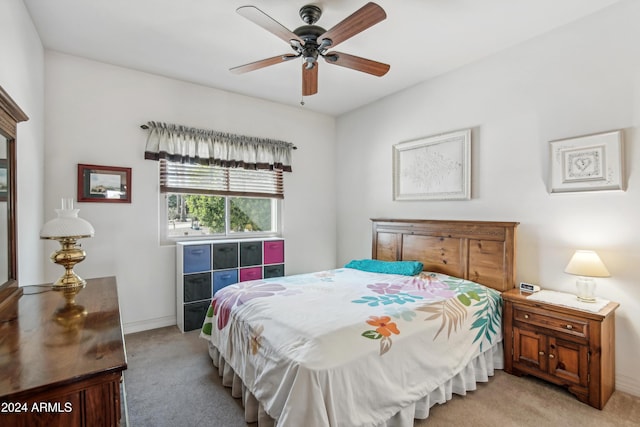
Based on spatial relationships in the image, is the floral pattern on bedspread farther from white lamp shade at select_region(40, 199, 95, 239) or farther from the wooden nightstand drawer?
white lamp shade at select_region(40, 199, 95, 239)

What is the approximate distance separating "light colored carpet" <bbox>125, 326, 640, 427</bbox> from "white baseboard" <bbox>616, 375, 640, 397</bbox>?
0.05 meters

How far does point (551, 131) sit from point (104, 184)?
14.0ft

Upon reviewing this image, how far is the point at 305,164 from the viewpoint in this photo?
15.2 feet

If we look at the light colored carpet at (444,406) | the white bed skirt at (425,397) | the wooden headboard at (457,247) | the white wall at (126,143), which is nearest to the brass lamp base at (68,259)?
the light colored carpet at (444,406)

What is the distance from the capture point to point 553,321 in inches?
90.7

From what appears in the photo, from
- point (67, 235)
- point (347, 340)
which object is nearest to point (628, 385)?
point (347, 340)

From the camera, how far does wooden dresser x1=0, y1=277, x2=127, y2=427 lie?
85cm

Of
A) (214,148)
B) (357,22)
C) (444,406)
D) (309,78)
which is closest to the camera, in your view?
(357,22)

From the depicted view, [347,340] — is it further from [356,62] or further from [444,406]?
[356,62]

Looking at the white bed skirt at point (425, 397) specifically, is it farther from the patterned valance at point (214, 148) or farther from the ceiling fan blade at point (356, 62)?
the ceiling fan blade at point (356, 62)

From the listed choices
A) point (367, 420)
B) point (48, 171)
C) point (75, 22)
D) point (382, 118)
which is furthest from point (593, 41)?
point (48, 171)

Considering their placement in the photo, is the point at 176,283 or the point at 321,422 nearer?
the point at 321,422

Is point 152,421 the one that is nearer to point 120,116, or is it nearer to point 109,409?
point 109,409

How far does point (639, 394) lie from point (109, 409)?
3282mm
